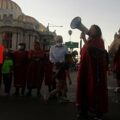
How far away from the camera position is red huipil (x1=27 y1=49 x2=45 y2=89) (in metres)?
14.5

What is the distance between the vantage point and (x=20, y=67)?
14961 millimetres

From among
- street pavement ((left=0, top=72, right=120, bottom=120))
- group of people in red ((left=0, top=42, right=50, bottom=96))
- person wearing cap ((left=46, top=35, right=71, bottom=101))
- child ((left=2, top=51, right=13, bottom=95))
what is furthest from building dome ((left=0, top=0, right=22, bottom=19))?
street pavement ((left=0, top=72, right=120, bottom=120))

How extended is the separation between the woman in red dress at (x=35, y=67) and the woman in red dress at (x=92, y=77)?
519 cm

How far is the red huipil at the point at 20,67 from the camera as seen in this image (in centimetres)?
1480

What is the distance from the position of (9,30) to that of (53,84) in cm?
9545

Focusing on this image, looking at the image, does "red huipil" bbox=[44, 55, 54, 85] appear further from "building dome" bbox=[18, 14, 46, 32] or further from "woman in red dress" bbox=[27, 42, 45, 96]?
"building dome" bbox=[18, 14, 46, 32]

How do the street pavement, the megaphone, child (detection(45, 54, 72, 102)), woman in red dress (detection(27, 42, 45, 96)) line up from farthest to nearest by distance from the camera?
woman in red dress (detection(27, 42, 45, 96)) → child (detection(45, 54, 72, 102)) → the megaphone → the street pavement

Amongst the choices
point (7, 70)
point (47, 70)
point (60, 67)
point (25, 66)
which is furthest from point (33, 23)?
point (60, 67)

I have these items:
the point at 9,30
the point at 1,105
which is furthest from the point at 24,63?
the point at 9,30

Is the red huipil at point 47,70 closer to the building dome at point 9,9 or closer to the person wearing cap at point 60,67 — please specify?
the person wearing cap at point 60,67

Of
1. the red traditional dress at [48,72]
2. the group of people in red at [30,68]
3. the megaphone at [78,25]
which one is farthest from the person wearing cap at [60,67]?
the megaphone at [78,25]

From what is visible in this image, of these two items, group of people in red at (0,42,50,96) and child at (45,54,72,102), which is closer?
child at (45,54,72,102)

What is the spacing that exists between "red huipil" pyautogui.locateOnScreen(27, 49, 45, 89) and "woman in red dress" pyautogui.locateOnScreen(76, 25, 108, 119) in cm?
525

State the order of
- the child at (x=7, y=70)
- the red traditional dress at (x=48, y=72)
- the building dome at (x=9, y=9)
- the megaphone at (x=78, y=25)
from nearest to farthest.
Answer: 1. the megaphone at (x=78, y=25)
2. the red traditional dress at (x=48, y=72)
3. the child at (x=7, y=70)
4. the building dome at (x=9, y=9)
